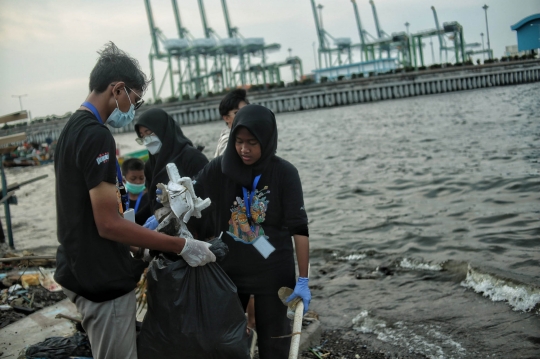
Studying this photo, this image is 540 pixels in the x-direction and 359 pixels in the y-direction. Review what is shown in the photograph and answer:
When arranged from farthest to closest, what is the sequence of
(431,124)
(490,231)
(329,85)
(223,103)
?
(329,85) < (431,124) < (490,231) < (223,103)

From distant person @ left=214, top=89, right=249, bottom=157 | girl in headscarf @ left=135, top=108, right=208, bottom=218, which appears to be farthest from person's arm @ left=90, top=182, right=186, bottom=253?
distant person @ left=214, top=89, right=249, bottom=157

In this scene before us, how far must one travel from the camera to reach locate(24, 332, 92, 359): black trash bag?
2617 mm

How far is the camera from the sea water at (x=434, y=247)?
439 centimetres

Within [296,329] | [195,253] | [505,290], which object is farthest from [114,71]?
[505,290]

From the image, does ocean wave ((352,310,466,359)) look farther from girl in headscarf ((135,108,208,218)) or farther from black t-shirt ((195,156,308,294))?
girl in headscarf ((135,108,208,218))

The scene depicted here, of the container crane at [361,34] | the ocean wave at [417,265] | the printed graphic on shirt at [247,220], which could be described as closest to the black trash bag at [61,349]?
Answer: the printed graphic on shirt at [247,220]

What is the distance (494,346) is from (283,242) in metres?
2.47

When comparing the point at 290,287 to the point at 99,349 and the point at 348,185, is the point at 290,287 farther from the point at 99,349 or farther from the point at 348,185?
the point at 348,185

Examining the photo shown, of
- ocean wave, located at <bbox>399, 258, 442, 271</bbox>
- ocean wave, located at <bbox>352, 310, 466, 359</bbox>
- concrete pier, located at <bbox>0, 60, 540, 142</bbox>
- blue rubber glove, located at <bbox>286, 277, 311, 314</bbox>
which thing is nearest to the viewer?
blue rubber glove, located at <bbox>286, 277, 311, 314</bbox>

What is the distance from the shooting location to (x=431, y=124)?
24.3 metres

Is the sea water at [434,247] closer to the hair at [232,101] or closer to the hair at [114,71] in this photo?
the hair at [232,101]

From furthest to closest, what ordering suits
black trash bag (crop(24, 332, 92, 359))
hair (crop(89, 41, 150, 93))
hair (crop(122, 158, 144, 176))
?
hair (crop(122, 158, 144, 176)), black trash bag (crop(24, 332, 92, 359)), hair (crop(89, 41, 150, 93))

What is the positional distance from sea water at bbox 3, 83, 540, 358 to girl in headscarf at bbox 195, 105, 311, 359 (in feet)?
6.31

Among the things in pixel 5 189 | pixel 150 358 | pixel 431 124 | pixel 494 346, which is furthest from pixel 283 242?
pixel 431 124
